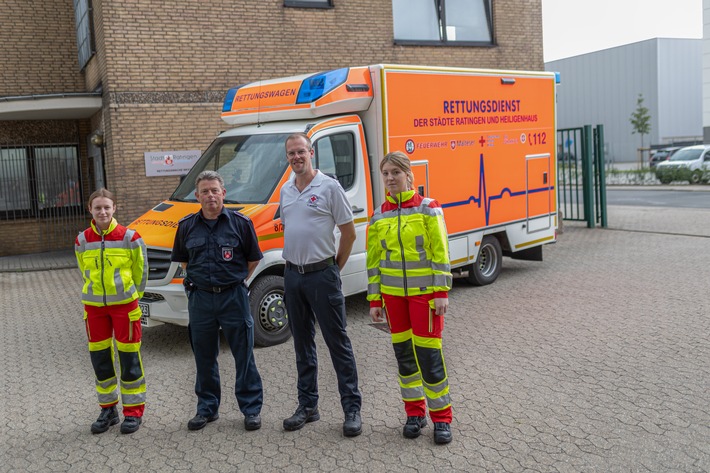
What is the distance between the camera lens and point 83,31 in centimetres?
1516

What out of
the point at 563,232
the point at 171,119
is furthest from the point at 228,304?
the point at 563,232

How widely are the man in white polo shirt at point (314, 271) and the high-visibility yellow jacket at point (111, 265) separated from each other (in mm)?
1072

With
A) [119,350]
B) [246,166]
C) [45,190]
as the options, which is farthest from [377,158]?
[45,190]

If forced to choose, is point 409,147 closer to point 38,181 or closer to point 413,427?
point 413,427

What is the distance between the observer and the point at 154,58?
13.3 metres

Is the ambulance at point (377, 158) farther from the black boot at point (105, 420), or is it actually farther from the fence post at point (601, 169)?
the fence post at point (601, 169)

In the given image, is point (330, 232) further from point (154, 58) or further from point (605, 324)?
point (154, 58)

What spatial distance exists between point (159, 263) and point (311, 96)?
2.39m

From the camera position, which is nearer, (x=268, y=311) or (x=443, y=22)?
(x=268, y=311)

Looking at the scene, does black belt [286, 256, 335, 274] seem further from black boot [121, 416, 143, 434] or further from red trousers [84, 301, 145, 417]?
black boot [121, 416, 143, 434]

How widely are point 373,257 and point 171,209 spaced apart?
11.4 ft

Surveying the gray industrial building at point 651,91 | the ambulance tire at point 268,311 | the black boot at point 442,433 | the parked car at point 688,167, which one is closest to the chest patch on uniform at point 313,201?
the black boot at point 442,433

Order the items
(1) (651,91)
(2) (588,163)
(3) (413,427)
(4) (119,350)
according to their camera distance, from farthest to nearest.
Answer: (1) (651,91)
(2) (588,163)
(4) (119,350)
(3) (413,427)

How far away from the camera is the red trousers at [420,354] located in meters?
4.80
